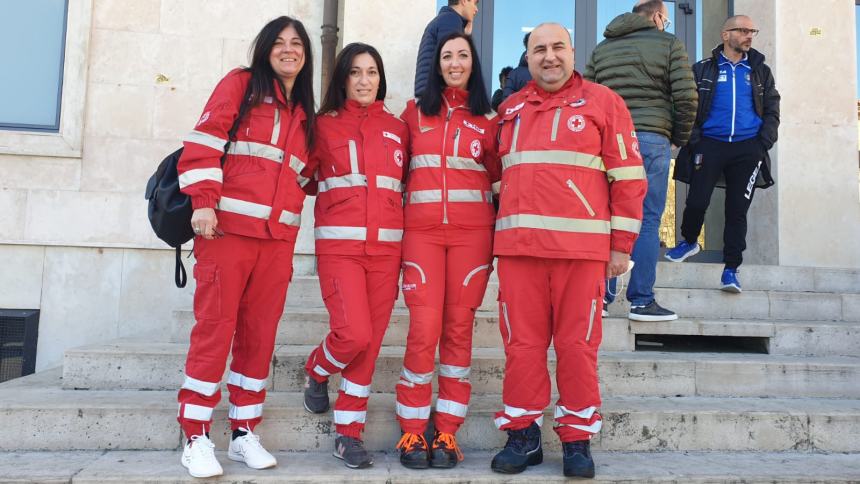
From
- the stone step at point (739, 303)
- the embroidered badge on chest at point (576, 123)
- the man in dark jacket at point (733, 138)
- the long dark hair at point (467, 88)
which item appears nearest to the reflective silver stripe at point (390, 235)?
the long dark hair at point (467, 88)

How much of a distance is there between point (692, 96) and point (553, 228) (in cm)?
189

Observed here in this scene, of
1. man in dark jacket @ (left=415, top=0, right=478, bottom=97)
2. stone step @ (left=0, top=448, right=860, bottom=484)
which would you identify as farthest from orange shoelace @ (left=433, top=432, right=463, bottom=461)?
man in dark jacket @ (left=415, top=0, right=478, bottom=97)

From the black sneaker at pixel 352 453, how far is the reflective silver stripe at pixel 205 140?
155cm

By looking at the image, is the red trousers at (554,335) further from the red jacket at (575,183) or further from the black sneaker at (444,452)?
the black sneaker at (444,452)

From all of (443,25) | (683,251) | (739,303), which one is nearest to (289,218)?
(443,25)

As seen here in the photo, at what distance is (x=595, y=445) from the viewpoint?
332cm

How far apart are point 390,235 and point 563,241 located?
0.86m

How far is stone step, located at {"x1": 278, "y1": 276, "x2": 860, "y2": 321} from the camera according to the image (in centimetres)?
459

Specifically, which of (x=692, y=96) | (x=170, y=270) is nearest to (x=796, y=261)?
(x=692, y=96)

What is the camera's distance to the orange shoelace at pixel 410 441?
9.64 feet

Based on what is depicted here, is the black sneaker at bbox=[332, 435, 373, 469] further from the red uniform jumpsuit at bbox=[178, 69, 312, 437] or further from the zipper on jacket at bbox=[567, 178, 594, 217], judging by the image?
the zipper on jacket at bbox=[567, 178, 594, 217]

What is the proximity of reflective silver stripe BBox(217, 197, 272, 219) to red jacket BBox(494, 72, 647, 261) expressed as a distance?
1172 millimetres

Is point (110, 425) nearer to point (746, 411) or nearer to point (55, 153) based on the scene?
point (55, 153)

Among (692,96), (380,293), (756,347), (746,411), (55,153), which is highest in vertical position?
(692,96)
